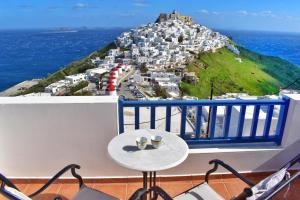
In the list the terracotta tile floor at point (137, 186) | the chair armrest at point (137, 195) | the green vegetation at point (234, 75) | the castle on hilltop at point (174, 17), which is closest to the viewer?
the chair armrest at point (137, 195)

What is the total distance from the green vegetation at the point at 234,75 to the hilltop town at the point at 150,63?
66.1 inches

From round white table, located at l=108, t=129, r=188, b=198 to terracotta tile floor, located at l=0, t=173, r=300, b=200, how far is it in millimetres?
893

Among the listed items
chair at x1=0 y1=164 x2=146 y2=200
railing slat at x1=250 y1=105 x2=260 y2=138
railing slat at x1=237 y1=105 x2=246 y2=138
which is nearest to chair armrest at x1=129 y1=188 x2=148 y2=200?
chair at x1=0 y1=164 x2=146 y2=200

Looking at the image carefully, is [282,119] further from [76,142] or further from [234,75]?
[234,75]

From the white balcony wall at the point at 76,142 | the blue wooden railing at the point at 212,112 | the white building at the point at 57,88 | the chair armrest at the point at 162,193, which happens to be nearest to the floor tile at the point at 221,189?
the white balcony wall at the point at 76,142

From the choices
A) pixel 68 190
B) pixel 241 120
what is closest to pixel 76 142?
pixel 68 190

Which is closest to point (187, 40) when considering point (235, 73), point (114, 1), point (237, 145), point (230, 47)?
point (230, 47)

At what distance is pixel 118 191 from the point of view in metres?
2.70

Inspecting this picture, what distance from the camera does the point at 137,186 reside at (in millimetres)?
2781

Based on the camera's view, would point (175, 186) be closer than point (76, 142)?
No

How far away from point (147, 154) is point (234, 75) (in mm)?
39079

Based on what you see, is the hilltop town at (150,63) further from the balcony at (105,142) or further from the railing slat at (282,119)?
the railing slat at (282,119)

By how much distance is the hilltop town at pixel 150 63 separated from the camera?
26.3 metres

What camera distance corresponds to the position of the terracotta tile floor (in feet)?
8.69
